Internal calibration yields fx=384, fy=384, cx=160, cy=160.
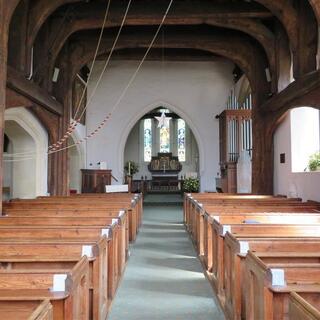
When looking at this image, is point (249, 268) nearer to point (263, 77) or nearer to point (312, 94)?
point (312, 94)

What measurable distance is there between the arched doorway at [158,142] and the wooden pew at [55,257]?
16807 millimetres

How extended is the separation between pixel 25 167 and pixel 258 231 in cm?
654

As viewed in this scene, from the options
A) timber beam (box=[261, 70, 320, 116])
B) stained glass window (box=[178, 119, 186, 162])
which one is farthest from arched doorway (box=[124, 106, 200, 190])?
timber beam (box=[261, 70, 320, 116])

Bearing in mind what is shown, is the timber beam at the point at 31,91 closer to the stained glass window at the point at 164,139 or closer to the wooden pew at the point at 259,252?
the wooden pew at the point at 259,252

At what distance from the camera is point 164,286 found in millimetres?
3959

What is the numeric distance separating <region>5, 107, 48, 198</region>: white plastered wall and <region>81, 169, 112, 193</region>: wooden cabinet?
307 centimetres

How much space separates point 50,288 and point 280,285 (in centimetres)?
108

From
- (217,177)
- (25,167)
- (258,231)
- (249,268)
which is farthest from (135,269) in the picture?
(217,177)

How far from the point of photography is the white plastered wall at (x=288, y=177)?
20.7ft

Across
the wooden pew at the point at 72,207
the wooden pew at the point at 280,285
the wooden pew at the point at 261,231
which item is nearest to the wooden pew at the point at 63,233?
the wooden pew at the point at 261,231

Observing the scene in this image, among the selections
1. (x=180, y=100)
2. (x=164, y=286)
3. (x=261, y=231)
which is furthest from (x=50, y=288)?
(x=180, y=100)

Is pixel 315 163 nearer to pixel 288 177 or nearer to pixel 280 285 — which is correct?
pixel 288 177

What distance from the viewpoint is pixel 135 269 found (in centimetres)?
464

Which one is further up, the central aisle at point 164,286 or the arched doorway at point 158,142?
the arched doorway at point 158,142
